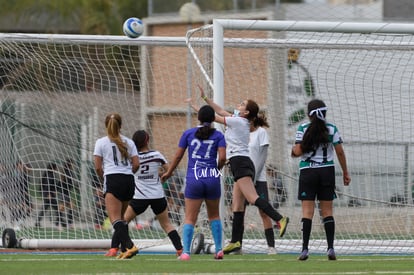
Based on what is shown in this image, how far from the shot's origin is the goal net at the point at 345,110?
16219mm

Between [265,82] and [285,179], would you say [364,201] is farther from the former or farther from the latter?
[265,82]

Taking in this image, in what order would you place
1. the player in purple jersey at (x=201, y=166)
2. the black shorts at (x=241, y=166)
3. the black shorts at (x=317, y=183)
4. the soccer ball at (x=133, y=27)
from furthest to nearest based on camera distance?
1. the soccer ball at (x=133, y=27)
2. the black shorts at (x=241, y=166)
3. the player in purple jersey at (x=201, y=166)
4. the black shorts at (x=317, y=183)

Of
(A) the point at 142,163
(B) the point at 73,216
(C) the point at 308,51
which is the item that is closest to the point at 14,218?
(B) the point at 73,216

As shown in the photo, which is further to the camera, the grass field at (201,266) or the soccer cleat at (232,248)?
the soccer cleat at (232,248)

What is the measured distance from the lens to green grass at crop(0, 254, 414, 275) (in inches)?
439

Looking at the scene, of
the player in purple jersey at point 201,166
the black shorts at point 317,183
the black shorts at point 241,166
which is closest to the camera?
the black shorts at point 317,183

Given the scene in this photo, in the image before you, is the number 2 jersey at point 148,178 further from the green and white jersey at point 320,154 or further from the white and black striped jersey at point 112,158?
the green and white jersey at point 320,154

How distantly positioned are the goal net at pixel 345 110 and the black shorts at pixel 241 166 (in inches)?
77.0

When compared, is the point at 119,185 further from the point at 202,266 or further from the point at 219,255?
the point at 202,266

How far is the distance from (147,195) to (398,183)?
5.18 meters

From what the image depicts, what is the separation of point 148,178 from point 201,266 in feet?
9.01

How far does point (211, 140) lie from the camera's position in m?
13.2

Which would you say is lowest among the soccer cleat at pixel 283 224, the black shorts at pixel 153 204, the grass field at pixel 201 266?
the grass field at pixel 201 266

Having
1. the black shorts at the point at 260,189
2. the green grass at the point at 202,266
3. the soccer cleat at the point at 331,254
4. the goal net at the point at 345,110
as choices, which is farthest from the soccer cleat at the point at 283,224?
the goal net at the point at 345,110
